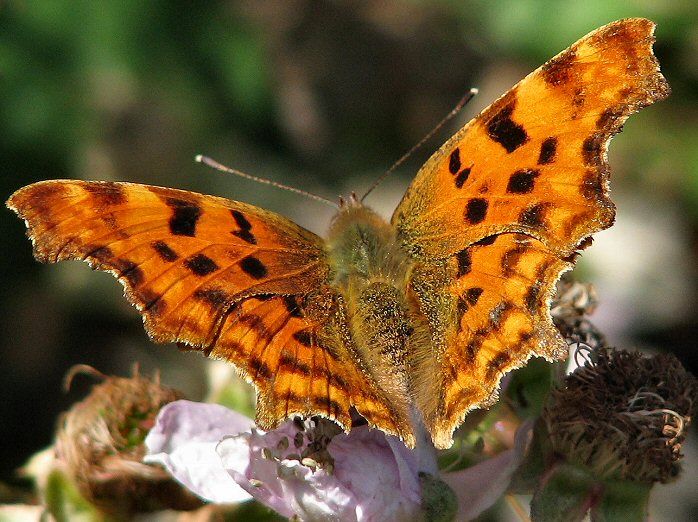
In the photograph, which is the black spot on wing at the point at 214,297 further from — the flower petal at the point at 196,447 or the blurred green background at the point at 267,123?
the blurred green background at the point at 267,123

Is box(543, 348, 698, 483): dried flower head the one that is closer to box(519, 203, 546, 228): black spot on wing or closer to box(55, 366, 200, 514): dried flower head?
box(519, 203, 546, 228): black spot on wing

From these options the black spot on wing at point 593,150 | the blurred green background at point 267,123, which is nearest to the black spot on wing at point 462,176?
the black spot on wing at point 593,150

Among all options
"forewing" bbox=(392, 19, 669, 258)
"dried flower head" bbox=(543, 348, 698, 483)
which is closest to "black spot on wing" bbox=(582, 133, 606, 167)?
"forewing" bbox=(392, 19, 669, 258)

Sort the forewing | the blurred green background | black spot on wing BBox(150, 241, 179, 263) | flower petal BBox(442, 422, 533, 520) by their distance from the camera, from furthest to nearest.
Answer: the blurred green background → flower petal BBox(442, 422, 533, 520) → black spot on wing BBox(150, 241, 179, 263) → the forewing

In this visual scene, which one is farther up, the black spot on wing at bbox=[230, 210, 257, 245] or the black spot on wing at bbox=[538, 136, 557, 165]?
the black spot on wing at bbox=[230, 210, 257, 245]

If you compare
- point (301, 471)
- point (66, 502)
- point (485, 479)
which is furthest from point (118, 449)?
point (485, 479)
